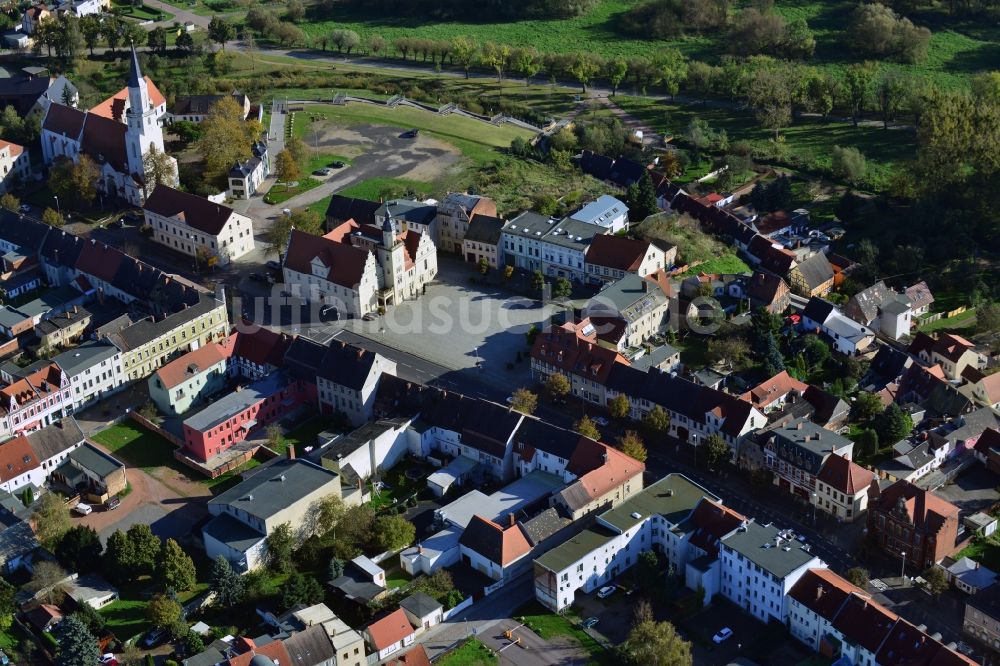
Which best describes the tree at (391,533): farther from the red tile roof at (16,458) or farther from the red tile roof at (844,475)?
the red tile roof at (844,475)

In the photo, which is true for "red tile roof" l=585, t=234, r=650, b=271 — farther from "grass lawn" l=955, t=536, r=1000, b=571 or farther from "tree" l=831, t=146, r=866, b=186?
"grass lawn" l=955, t=536, r=1000, b=571

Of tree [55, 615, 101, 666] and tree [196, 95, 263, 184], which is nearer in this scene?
tree [55, 615, 101, 666]

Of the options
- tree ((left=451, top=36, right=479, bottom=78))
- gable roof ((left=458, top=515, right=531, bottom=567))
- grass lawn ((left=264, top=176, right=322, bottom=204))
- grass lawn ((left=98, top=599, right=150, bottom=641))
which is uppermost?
tree ((left=451, top=36, right=479, bottom=78))

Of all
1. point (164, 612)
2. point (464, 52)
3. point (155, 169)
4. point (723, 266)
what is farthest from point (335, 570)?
point (464, 52)

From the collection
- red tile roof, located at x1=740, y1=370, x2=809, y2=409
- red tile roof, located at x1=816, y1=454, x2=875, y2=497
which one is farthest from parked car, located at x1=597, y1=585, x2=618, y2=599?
red tile roof, located at x1=740, y1=370, x2=809, y2=409

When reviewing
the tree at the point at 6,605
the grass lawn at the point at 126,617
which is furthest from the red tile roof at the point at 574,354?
the tree at the point at 6,605

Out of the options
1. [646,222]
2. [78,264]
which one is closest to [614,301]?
[646,222]
